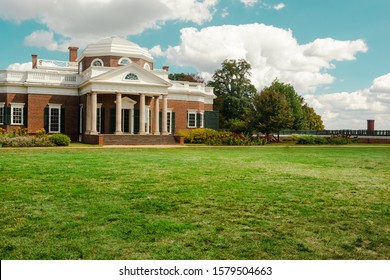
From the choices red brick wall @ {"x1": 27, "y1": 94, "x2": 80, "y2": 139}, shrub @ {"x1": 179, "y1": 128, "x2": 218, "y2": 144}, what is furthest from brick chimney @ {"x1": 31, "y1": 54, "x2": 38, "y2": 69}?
shrub @ {"x1": 179, "y1": 128, "x2": 218, "y2": 144}

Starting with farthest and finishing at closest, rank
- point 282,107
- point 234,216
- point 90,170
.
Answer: point 282,107 < point 90,170 < point 234,216

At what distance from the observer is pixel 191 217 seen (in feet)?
23.2

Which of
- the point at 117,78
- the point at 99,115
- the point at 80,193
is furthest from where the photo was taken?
the point at 99,115

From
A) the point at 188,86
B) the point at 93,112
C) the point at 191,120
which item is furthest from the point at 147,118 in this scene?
the point at 93,112

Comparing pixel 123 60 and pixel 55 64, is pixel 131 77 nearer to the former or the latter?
pixel 123 60

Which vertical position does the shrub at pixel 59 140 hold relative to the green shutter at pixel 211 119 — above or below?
below

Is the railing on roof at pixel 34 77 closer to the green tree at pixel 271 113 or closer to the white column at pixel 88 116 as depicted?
the white column at pixel 88 116

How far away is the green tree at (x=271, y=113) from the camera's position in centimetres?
4288

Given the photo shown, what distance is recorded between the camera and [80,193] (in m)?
9.27

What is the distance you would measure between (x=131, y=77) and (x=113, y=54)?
5266 millimetres

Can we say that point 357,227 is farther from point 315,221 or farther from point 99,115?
point 99,115

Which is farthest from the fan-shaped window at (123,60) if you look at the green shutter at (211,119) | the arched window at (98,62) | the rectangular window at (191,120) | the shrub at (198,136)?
the green shutter at (211,119)
